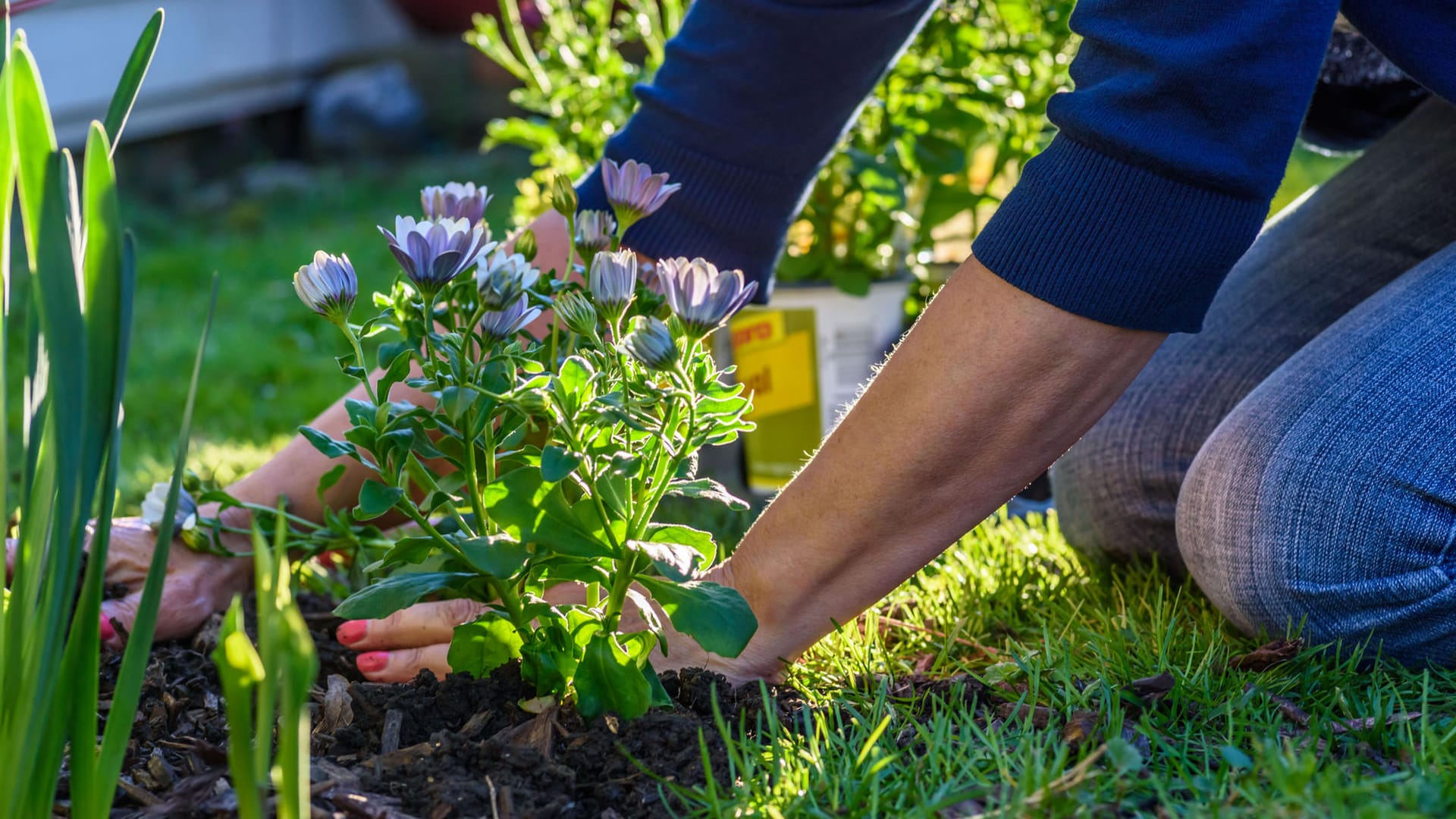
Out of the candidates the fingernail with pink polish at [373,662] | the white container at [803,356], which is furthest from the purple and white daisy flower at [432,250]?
the white container at [803,356]

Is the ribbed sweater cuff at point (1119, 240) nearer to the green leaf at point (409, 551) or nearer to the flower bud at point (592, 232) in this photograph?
the flower bud at point (592, 232)

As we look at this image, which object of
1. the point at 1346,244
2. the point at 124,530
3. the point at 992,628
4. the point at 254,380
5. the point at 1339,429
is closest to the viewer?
the point at 1339,429

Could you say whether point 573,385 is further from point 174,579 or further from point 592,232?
point 174,579

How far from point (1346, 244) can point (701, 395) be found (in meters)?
1.15

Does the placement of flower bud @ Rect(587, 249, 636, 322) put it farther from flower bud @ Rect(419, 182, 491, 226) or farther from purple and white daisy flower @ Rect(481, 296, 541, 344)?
flower bud @ Rect(419, 182, 491, 226)

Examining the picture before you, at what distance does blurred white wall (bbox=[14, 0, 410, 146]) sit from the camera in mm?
4184

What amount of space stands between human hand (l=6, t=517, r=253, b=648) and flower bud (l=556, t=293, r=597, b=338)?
27.5 inches

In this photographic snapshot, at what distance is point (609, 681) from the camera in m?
0.95

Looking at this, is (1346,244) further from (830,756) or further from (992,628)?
(830,756)

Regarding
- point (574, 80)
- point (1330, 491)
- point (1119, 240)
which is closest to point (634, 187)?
point (1119, 240)

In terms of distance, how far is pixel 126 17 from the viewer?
4.39 meters

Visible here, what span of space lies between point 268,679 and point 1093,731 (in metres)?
0.60

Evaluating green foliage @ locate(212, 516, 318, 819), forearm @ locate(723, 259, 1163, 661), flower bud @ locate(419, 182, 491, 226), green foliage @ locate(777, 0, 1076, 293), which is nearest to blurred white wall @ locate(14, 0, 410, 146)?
green foliage @ locate(777, 0, 1076, 293)

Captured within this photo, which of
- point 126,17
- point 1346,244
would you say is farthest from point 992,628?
point 126,17
